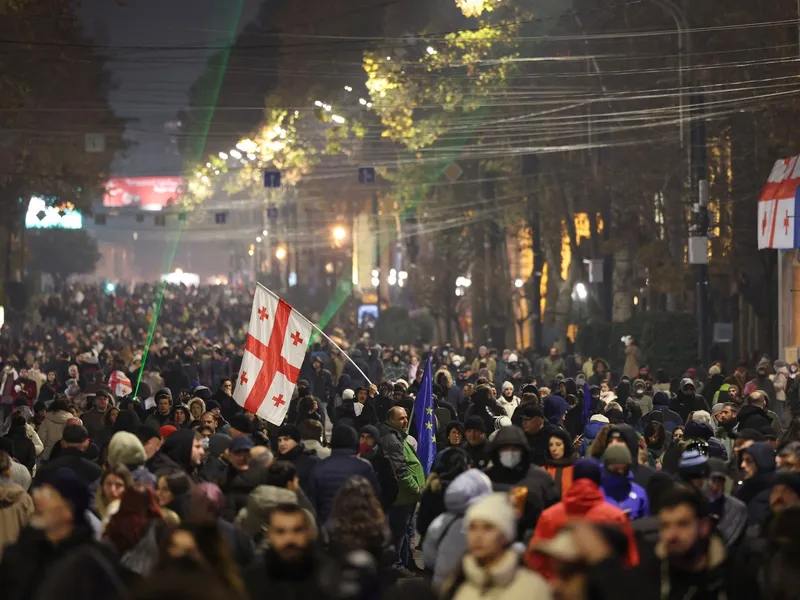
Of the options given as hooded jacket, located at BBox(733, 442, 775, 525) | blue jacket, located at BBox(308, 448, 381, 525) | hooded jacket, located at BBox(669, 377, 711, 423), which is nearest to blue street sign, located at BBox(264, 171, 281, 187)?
hooded jacket, located at BBox(669, 377, 711, 423)

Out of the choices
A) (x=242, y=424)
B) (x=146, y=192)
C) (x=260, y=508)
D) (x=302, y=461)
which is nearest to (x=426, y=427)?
(x=242, y=424)

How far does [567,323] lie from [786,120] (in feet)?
61.5

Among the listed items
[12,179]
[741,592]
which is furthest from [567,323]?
[741,592]

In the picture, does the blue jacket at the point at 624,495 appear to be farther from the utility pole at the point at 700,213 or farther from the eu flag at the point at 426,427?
the utility pole at the point at 700,213

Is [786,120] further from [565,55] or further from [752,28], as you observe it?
[565,55]

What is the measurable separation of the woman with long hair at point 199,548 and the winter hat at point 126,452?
3.91 m

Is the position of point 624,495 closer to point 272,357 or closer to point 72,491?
point 72,491

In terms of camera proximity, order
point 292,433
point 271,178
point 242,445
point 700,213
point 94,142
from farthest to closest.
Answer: point 271,178 < point 94,142 < point 700,213 < point 292,433 < point 242,445

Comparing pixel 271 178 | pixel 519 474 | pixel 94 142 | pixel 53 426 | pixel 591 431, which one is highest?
pixel 94 142

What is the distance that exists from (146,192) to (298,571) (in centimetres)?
14817

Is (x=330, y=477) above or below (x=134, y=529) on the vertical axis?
below

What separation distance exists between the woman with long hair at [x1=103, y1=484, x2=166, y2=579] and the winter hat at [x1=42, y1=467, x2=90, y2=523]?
186 millimetres

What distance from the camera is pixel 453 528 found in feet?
31.4

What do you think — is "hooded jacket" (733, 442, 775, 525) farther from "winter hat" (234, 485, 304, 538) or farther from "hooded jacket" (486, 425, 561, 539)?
"winter hat" (234, 485, 304, 538)
